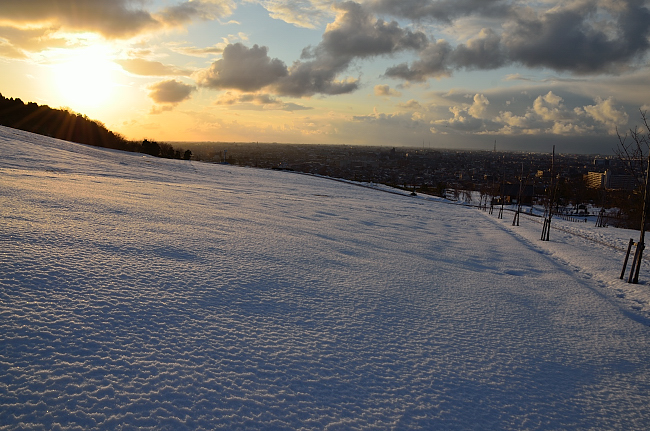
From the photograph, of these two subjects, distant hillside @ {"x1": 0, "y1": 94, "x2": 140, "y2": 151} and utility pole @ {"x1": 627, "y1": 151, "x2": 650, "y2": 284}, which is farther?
distant hillside @ {"x1": 0, "y1": 94, "x2": 140, "y2": 151}

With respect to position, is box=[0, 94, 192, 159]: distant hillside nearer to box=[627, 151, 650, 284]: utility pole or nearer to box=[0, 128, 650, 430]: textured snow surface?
box=[0, 128, 650, 430]: textured snow surface

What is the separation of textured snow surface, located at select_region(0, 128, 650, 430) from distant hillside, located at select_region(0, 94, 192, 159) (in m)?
30.8

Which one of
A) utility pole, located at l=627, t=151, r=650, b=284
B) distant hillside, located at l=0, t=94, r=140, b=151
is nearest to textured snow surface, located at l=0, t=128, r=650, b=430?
utility pole, located at l=627, t=151, r=650, b=284

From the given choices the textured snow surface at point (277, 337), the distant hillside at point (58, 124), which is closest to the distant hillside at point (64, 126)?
the distant hillside at point (58, 124)

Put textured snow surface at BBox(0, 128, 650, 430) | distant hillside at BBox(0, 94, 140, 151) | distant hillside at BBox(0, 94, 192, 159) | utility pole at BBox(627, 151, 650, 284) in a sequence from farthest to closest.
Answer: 1. distant hillside at BBox(0, 94, 192, 159)
2. distant hillside at BBox(0, 94, 140, 151)
3. utility pole at BBox(627, 151, 650, 284)
4. textured snow surface at BBox(0, 128, 650, 430)

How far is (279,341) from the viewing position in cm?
297

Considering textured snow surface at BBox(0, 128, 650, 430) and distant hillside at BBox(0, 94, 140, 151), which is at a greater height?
distant hillside at BBox(0, 94, 140, 151)

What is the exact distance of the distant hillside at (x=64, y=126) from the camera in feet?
94.2

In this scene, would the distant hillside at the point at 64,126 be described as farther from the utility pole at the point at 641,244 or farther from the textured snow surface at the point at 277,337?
the utility pole at the point at 641,244

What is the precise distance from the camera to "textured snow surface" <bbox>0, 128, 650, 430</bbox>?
7.21 ft

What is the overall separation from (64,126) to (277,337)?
38016mm

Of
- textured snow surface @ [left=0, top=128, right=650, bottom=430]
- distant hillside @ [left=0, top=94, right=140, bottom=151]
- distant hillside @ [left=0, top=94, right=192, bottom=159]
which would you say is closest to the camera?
textured snow surface @ [left=0, top=128, right=650, bottom=430]

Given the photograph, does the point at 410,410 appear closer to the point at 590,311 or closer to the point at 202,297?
the point at 202,297

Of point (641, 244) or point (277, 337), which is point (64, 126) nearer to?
point (277, 337)
